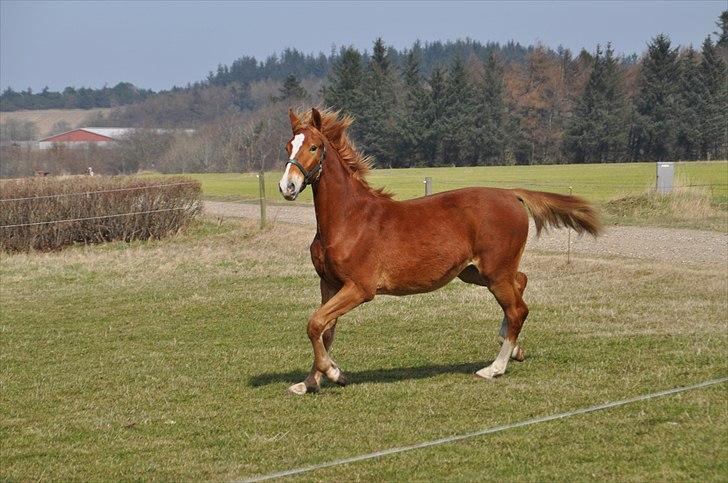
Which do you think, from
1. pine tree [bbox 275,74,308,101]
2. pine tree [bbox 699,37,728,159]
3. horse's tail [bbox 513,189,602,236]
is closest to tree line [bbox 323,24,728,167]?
pine tree [bbox 699,37,728,159]

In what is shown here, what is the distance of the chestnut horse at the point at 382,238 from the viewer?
8820 mm

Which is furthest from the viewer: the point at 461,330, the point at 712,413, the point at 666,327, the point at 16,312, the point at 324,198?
the point at 16,312

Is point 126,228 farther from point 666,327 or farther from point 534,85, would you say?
point 534,85

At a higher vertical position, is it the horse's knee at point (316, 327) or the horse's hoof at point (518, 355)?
the horse's knee at point (316, 327)

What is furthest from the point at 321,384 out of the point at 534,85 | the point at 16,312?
the point at 534,85

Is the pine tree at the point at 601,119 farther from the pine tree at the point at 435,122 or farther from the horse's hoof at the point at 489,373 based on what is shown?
the horse's hoof at the point at 489,373

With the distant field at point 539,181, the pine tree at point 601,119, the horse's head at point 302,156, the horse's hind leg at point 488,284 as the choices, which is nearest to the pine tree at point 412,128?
the pine tree at point 601,119

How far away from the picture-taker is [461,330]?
1219 cm

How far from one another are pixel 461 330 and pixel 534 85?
8143cm

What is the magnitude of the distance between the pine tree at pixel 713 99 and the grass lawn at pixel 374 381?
49.7 m

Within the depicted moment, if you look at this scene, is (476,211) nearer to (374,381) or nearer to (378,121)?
(374,381)

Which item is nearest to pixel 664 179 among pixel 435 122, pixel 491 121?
pixel 435 122

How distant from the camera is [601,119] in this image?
69.3 metres

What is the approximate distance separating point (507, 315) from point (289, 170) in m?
2.51
